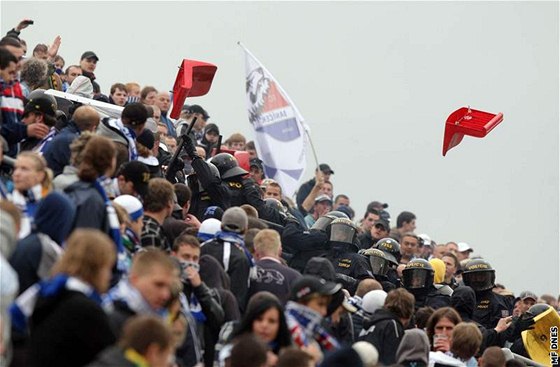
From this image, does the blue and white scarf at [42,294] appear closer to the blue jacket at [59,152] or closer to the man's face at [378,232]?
the blue jacket at [59,152]

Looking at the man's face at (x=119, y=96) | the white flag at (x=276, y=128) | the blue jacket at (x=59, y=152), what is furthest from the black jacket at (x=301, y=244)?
the white flag at (x=276, y=128)

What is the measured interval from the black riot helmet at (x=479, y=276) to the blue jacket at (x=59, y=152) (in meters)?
6.94

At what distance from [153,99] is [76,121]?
7.28 meters

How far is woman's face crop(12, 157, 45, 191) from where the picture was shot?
11633 mm

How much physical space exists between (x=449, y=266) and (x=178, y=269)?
9.95 m

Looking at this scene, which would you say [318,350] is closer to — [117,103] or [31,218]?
[31,218]

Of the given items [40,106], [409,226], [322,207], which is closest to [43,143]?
[40,106]

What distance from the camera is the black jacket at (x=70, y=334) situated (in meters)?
9.18

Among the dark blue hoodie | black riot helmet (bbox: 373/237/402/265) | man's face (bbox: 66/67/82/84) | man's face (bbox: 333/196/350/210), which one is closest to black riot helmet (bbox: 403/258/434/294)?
black riot helmet (bbox: 373/237/402/265)

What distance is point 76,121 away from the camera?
574 inches

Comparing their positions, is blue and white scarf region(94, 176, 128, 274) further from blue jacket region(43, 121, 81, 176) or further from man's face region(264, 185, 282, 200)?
man's face region(264, 185, 282, 200)

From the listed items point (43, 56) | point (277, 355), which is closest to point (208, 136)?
point (43, 56)

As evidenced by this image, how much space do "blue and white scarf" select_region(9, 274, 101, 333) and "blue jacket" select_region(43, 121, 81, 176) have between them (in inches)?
163

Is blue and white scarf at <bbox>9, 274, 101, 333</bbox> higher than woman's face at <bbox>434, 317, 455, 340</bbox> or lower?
higher
